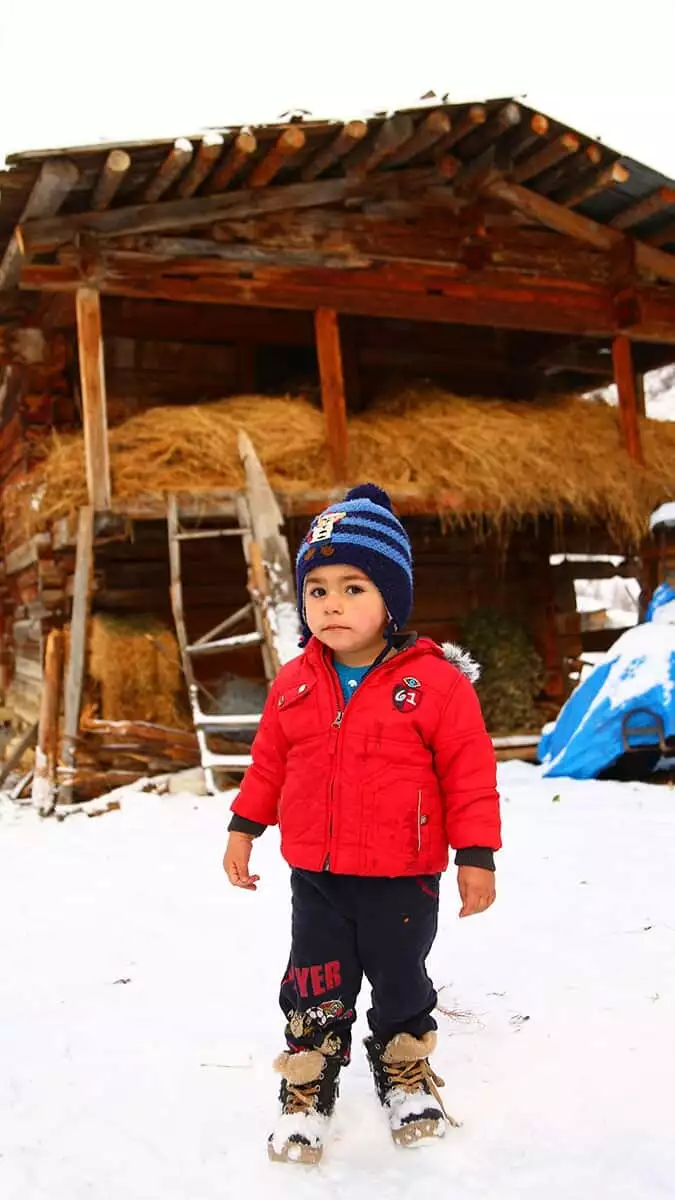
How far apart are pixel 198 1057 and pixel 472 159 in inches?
319

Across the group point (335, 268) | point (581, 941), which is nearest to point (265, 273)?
point (335, 268)

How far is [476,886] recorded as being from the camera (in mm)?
2074

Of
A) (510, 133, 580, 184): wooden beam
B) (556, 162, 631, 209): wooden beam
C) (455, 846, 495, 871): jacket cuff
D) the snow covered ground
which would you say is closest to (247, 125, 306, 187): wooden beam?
(510, 133, 580, 184): wooden beam

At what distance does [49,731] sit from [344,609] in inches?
224

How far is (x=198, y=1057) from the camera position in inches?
99.1

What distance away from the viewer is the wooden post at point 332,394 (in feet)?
26.4

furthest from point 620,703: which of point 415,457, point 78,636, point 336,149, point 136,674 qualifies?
point 336,149

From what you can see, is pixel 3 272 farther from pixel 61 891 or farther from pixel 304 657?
pixel 304 657

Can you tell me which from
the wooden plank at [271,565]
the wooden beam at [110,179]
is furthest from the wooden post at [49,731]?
the wooden beam at [110,179]

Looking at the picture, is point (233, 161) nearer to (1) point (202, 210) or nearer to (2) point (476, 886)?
(1) point (202, 210)

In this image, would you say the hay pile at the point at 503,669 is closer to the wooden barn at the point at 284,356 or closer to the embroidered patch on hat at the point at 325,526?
the wooden barn at the point at 284,356

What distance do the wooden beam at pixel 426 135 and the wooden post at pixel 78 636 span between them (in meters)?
3.92

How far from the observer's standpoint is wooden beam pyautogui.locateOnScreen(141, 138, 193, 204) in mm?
6773

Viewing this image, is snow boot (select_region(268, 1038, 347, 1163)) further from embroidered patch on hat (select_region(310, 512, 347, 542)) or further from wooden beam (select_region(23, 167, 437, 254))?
wooden beam (select_region(23, 167, 437, 254))
